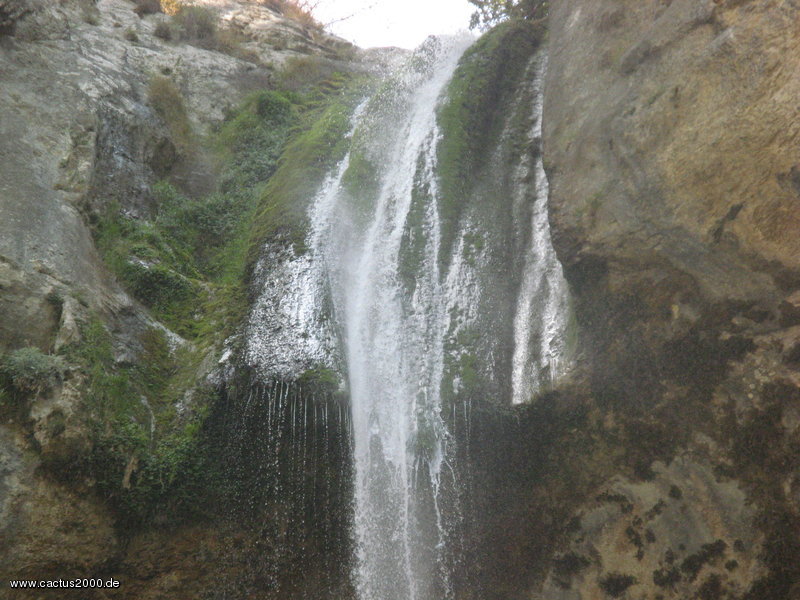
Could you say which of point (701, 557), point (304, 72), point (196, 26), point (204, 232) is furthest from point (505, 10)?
point (701, 557)

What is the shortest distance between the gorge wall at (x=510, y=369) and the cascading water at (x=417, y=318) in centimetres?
7

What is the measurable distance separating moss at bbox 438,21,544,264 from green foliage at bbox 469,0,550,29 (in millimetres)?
2041

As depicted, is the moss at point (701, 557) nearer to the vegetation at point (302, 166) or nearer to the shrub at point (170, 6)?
the vegetation at point (302, 166)

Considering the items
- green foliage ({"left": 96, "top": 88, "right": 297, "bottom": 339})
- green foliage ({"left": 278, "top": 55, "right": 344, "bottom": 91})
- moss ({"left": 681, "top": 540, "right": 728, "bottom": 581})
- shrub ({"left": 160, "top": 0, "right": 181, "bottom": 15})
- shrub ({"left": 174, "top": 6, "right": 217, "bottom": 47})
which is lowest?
moss ({"left": 681, "top": 540, "right": 728, "bottom": 581})

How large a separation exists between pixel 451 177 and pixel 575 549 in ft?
17.2

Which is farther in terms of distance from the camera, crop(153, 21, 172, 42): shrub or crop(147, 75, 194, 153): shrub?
crop(153, 21, 172, 42): shrub

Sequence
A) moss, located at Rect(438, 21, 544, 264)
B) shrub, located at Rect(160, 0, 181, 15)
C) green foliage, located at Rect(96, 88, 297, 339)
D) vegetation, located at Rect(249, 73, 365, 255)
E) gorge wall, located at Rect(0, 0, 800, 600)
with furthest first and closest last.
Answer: shrub, located at Rect(160, 0, 181, 15), vegetation, located at Rect(249, 73, 365, 255), moss, located at Rect(438, 21, 544, 264), green foliage, located at Rect(96, 88, 297, 339), gorge wall, located at Rect(0, 0, 800, 600)

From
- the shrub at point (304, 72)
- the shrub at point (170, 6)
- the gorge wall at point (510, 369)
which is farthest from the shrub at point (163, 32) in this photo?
the gorge wall at point (510, 369)

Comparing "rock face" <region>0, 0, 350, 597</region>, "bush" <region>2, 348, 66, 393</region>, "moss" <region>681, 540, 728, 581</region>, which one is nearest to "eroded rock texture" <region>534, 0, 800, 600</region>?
"moss" <region>681, 540, 728, 581</region>

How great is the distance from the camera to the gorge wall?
461 centimetres

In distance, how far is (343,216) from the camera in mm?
8211

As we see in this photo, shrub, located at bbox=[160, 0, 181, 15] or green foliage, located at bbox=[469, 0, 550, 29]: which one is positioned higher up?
shrub, located at bbox=[160, 0, 181, 15]

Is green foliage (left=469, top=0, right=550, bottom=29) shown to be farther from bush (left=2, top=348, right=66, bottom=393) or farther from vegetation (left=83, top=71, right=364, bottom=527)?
bush (left=2, top=348, right=66, bottom=393)

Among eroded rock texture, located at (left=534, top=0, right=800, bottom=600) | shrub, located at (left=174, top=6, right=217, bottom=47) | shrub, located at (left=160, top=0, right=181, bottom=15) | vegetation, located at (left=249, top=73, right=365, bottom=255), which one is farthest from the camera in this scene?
shrub, located at (left=160, top=0, right=181, bottom=15)
